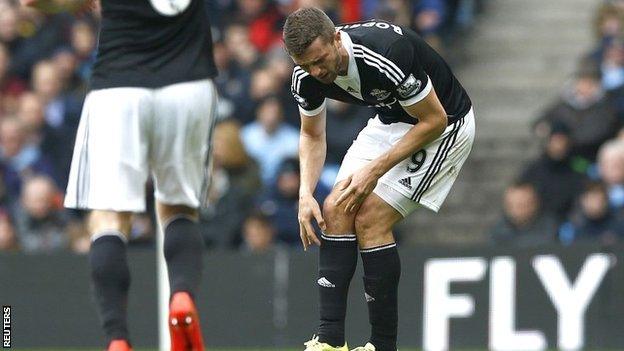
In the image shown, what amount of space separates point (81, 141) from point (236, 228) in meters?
6.13

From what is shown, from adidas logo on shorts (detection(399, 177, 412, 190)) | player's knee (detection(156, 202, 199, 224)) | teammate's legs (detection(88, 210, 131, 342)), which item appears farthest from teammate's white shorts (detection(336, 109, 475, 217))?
teammate's legs (detection(88, 210, 131, 342))

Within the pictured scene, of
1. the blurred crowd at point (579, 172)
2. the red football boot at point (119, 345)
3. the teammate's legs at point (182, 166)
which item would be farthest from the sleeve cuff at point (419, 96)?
the blurred crowd at point (579, 172)

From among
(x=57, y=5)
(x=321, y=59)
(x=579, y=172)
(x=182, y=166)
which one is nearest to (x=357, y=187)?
(x=321, y=59)

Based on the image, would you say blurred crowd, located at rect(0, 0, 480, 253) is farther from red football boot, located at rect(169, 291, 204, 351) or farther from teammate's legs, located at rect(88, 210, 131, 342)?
red football boot, located at rect(169, 291, 204, 351)

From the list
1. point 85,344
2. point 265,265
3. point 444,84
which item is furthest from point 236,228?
point 444,84

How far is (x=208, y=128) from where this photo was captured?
7.55 m

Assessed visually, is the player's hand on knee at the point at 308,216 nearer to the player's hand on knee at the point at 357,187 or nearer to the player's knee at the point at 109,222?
the player's hand on knee at the point at 357,187

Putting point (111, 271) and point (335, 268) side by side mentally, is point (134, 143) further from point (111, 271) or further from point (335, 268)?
point (335, 268)

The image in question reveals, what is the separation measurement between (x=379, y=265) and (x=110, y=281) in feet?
4.79

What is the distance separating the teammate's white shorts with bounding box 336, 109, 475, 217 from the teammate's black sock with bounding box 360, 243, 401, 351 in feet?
0.92

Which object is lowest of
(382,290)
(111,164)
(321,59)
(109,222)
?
(382,290)

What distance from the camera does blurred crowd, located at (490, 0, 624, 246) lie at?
1288cm

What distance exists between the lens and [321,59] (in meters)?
7.20

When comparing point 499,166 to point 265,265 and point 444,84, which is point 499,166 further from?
point 444,84
